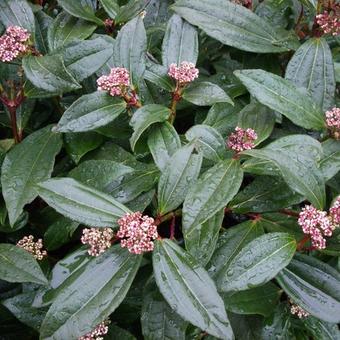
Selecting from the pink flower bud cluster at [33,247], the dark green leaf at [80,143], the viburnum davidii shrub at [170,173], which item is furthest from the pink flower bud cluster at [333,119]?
the pink flower bud cluster at [33,247]

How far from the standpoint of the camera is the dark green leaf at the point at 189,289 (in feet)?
3.14

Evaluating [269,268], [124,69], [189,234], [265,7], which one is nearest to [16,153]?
[124,69]

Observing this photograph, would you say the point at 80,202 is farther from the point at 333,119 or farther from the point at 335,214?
the point at 333,119

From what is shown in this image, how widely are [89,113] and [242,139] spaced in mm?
342

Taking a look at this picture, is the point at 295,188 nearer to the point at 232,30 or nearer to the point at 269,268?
the point at 269,268

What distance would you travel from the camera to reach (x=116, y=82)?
122 cm

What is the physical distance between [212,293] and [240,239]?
23 centimetres

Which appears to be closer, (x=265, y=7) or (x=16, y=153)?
(x=16, y=153)

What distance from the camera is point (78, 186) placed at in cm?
109

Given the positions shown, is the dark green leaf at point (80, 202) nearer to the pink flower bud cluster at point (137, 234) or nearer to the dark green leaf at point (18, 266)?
the pink flower bud cluster at point (137, 234)

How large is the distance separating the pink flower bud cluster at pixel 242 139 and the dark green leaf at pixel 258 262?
22 cm

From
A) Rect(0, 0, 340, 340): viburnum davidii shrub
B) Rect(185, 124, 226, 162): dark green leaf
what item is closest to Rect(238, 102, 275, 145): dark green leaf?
Rect(0, 0, 340, 340): viburnum davidii shrub

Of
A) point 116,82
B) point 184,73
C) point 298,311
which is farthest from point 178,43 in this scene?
point 298,311

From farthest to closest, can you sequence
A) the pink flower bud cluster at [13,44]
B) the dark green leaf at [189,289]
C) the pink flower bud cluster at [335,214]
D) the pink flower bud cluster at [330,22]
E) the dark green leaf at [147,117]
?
1. the pink flower bud cluster at [330,22]
2. the pink flower bud cluster at [13,44]
3. the dark green leaf at [147,117]
4. the pink flower bud cluster at [335,214]
5. the dark green leaf at [189,289]
